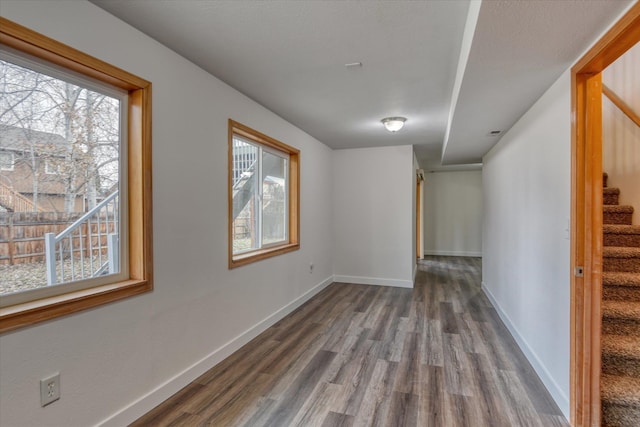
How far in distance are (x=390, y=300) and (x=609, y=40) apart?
11.5 feet

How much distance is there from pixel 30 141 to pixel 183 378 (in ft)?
5.58

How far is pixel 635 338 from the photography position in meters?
2.08

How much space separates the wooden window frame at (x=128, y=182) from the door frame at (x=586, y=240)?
2.54 meters

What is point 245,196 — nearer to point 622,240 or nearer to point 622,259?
point 622,259

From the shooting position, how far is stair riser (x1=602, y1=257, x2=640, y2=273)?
249 cm

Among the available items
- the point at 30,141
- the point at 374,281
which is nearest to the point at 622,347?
the point at 374,281

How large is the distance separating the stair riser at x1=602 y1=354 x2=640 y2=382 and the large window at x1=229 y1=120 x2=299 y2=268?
2.72 m

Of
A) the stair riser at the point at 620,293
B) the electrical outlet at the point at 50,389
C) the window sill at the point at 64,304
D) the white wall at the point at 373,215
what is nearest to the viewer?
the window sill at the point at 64,304

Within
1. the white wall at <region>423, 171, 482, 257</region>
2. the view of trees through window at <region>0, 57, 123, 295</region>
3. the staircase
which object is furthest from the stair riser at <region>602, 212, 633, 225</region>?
the white wall at <region>423, 171, 482, 257</region>

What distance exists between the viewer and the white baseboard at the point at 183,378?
1773 mm

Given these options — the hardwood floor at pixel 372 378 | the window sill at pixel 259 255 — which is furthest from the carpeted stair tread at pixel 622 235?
the window sill at pixel 259 255

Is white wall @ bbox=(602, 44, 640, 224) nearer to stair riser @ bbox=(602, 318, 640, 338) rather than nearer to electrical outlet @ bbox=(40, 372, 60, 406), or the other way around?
stair riser @ bbox=(602, 318, 640, 338)

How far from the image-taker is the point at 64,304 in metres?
1.48

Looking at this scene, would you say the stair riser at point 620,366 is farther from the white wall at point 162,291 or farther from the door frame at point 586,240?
the white wall at point 162,291
